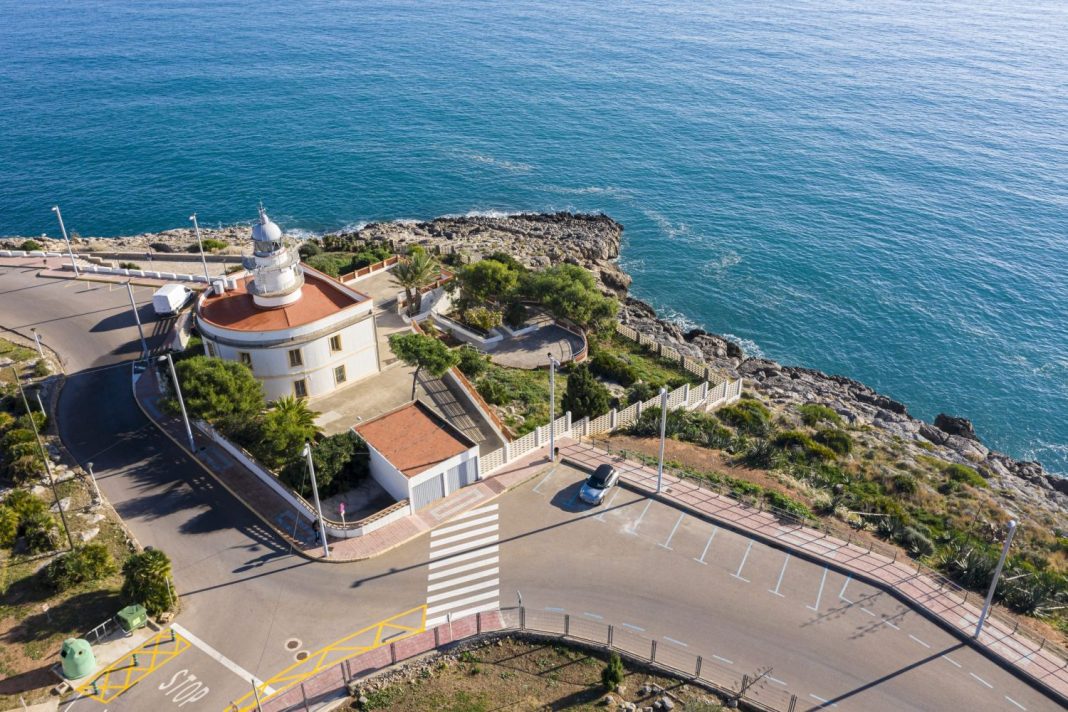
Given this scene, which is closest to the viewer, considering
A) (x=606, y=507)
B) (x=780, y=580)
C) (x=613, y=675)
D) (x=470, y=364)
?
(x=613, y=675)

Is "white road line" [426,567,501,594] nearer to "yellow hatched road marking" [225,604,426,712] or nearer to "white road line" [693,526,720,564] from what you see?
"yellow hatched road marking" [225,604,426,712]

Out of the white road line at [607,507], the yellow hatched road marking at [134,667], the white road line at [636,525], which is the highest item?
the yellow hatched road marking at [134,667]

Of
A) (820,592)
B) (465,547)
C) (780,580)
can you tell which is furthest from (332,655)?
(820,592)

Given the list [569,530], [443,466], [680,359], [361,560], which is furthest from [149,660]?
[680,359]

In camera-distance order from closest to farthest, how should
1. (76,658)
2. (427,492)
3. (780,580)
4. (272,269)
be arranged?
1. (76,658)
2. (780,580)
3. (427,492)
4. (272,269)

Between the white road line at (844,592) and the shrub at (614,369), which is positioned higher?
the white road line at (844,592)

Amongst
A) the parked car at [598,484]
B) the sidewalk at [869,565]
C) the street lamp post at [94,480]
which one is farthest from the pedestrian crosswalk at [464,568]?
the street lamp post at [94,480]

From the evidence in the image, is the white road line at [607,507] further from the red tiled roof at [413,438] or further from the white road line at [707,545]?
the red tiled roof at [413,438]

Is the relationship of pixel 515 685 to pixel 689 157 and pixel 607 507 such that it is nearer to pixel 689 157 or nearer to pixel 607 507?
pixel 607 507
